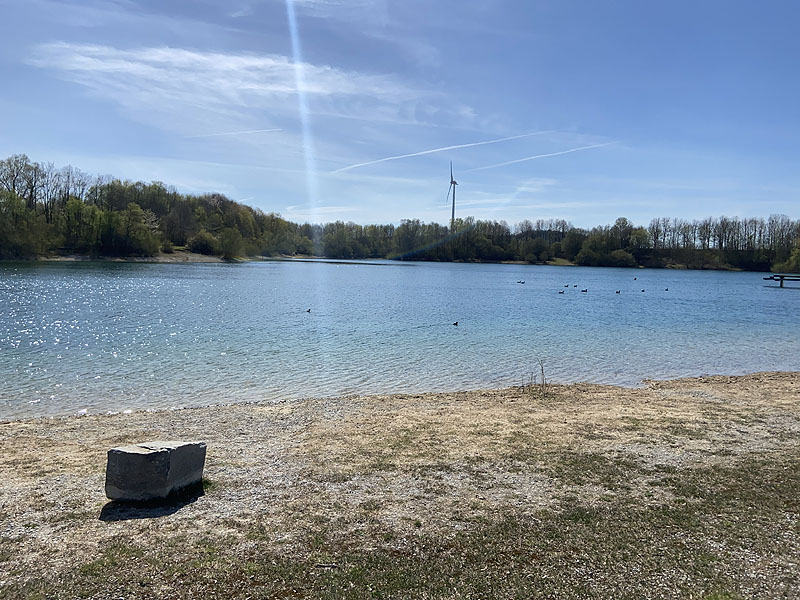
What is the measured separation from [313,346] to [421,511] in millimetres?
17163

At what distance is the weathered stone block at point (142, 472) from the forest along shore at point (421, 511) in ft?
0.80

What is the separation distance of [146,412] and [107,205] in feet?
380

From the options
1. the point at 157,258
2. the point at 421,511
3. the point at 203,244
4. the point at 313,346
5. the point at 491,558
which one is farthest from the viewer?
the point at 203,244

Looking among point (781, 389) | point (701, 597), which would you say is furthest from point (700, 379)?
point (701, 597)

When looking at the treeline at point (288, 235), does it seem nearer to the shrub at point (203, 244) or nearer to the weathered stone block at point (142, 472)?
the shrub at point (203, 244)

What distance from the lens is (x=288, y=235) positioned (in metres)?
175

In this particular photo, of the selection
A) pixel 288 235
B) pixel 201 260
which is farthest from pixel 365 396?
pixel 288 235

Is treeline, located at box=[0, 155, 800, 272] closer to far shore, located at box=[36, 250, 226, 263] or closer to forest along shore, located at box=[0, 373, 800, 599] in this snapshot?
far shore, located at box=[36, 250, 226, 263]

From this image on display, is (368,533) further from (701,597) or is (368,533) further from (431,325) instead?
(431,325)

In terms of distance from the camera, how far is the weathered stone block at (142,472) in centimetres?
648

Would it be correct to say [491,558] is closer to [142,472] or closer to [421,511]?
[421,511]

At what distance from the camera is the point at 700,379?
17844mm

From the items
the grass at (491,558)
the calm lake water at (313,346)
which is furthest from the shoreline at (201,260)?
the grass at (491,558)

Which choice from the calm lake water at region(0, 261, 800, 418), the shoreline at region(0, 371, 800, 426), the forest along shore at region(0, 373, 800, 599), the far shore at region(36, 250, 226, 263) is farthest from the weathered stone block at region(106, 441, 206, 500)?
the far shore at region(36, 250, 226, 263)
